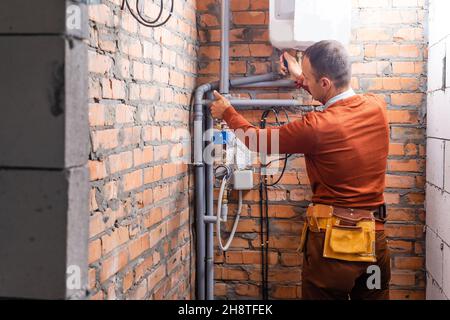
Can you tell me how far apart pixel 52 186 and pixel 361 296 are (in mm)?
1484

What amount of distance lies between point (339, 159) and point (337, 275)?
1.55ft

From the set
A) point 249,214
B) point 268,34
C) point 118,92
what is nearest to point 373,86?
point 268,34

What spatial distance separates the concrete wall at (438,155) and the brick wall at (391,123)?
0.08 meters

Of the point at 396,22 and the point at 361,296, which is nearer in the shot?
the point at 361,296

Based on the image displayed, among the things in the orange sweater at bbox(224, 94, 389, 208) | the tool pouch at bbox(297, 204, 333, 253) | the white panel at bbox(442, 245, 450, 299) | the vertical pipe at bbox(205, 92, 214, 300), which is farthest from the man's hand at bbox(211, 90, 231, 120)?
the white panel at bbox(442, 245, 450, 299)

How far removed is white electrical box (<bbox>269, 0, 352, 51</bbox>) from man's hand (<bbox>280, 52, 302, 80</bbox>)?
0.30 ft

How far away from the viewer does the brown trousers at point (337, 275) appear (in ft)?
6.96

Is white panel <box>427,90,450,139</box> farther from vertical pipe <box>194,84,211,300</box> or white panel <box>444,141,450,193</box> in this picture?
vertical pipe <box>194,84,211,300</box>

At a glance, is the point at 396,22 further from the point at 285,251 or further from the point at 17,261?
the point at 17,261

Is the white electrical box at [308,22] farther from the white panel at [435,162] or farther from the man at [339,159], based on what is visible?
the white panel at [435,162]

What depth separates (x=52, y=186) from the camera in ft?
3.95

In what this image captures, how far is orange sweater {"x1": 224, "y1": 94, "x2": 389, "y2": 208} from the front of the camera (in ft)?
6.96

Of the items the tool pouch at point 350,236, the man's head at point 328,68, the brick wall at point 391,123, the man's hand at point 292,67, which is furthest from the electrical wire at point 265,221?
the tool pouch at point 350,236
